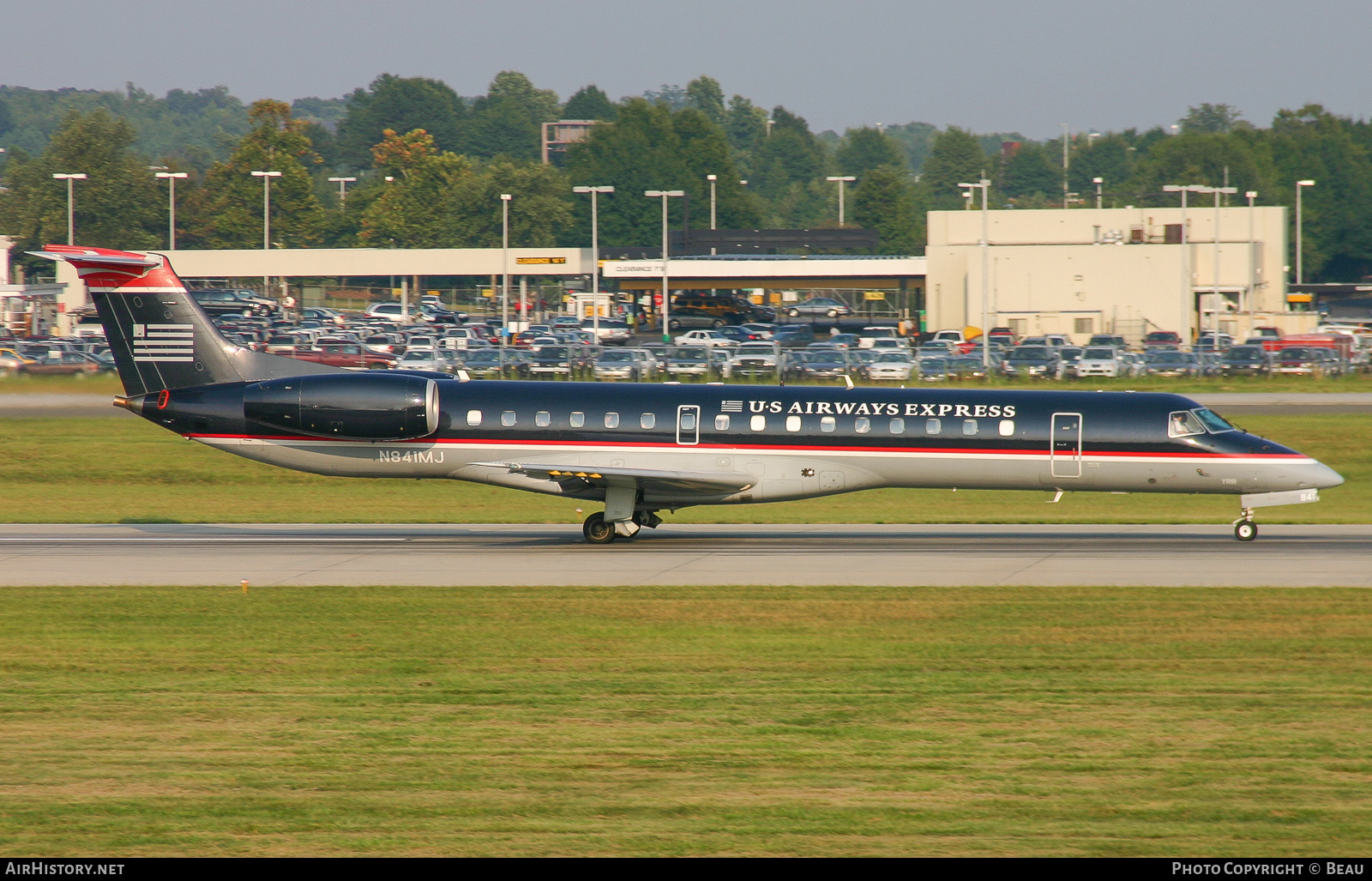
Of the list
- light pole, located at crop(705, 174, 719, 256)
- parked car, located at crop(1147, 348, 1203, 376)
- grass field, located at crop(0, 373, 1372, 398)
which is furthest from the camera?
light pole, located at crop(705, 174, 719, 256)

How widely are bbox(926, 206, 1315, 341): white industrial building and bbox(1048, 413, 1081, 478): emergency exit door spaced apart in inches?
2048

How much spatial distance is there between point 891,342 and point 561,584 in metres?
52.6

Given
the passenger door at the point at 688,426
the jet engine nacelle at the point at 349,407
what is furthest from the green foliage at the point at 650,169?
the passenger door at the point at 688,426

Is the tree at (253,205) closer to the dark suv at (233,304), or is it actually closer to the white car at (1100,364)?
the dark suv at (233,304)

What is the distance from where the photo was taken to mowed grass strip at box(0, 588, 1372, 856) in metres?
10.2

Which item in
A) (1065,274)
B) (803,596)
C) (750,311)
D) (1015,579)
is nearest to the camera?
(803,596)

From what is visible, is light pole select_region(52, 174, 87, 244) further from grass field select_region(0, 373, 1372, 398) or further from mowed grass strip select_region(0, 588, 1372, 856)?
mowed grass strip select_region(0, 588, 1372, 856)

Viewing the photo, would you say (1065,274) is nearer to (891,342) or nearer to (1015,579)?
(891,342)

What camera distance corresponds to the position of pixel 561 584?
826 inches

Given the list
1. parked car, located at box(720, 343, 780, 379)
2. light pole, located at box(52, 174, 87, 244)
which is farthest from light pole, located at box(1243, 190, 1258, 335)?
light pole, located at box(52, 174, 87, 244)

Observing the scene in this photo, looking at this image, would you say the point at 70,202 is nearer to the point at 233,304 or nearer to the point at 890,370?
the point at 233,304

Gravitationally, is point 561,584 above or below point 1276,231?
below

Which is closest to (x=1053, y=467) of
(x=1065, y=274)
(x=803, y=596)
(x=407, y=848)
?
(x=803, y=596)

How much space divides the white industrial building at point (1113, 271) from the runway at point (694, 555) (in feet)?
165
